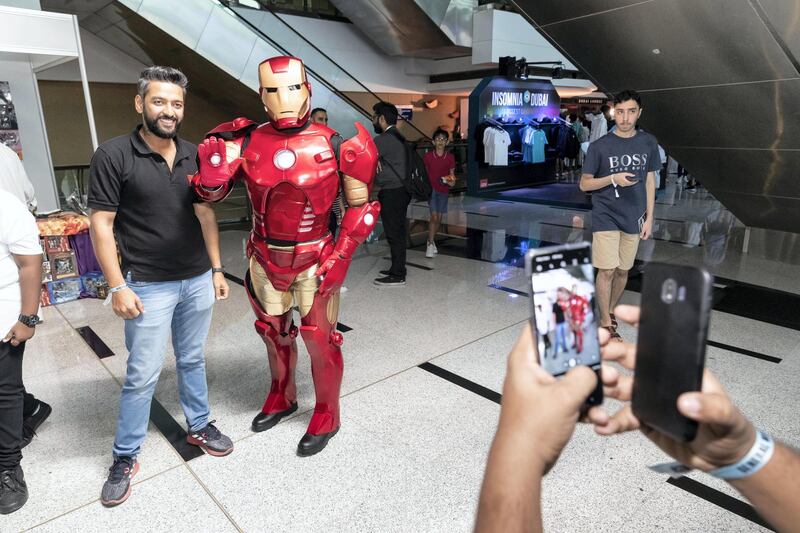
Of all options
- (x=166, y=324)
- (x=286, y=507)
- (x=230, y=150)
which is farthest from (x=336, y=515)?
(x=230, y=150)

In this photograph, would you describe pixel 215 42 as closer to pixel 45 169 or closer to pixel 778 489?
pixel 45 169

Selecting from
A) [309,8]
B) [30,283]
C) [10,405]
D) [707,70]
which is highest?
[309,8]

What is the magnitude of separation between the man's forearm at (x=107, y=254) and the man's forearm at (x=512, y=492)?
1.85m

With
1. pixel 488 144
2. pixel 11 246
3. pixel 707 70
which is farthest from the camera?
pixel 488 144

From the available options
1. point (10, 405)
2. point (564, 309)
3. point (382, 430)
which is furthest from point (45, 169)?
point (564, 309)

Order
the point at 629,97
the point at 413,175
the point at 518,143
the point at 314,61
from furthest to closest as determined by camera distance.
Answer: the point at 518,143, the point at 314,61, the point at 413,175, the point at 629,97

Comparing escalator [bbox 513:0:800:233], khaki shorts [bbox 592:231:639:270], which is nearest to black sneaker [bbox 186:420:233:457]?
khaki shorts [bbox 592:231:639:270]

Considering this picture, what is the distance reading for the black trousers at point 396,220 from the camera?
509cm

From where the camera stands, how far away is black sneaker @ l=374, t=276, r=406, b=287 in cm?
509

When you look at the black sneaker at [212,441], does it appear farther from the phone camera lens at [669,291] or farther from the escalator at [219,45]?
the escalator at [219,45]

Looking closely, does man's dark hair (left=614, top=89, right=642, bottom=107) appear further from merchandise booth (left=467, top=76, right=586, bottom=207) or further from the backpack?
merchandise booth (left=467, top=76, right=586, bottom=207)

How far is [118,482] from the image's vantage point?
216 centimetres

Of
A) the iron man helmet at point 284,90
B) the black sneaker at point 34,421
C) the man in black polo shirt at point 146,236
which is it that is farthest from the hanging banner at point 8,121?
the iron man helmet at point 284,90

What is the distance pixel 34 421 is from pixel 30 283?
1129 mm
